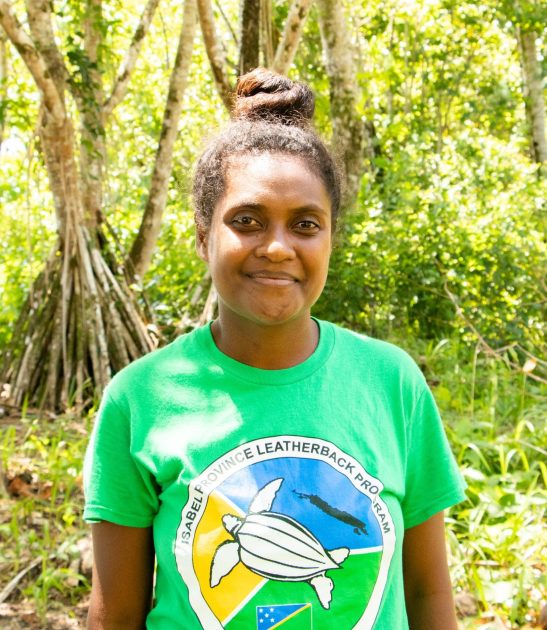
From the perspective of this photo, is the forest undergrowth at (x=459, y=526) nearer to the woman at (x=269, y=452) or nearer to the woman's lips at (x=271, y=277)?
the woman at (x=269, y=452)

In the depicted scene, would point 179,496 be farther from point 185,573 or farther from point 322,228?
point 322,228

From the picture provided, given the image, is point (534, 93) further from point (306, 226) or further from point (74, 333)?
point (306, 226)

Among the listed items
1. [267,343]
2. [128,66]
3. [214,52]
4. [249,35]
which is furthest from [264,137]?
[128,66]

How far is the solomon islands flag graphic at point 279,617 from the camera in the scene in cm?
125

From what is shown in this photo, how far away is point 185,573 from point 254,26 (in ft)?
13.3

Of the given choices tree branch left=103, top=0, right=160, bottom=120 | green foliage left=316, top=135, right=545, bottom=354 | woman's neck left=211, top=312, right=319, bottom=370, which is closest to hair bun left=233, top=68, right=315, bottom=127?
woman's neck left=211, top=312, right=319, bottom=370

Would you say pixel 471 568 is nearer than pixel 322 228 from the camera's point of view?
No

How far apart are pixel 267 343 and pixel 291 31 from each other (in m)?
3.38

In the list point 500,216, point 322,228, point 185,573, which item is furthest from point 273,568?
point 500,216

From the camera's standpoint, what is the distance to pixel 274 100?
1543 mm

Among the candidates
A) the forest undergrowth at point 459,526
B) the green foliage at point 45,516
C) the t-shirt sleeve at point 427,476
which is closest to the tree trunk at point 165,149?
the forest undergrowth at point 459,526

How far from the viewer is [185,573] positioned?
1.29m

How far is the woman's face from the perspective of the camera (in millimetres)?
1372

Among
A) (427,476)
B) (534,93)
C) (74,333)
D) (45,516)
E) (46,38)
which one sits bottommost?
(45,516)
